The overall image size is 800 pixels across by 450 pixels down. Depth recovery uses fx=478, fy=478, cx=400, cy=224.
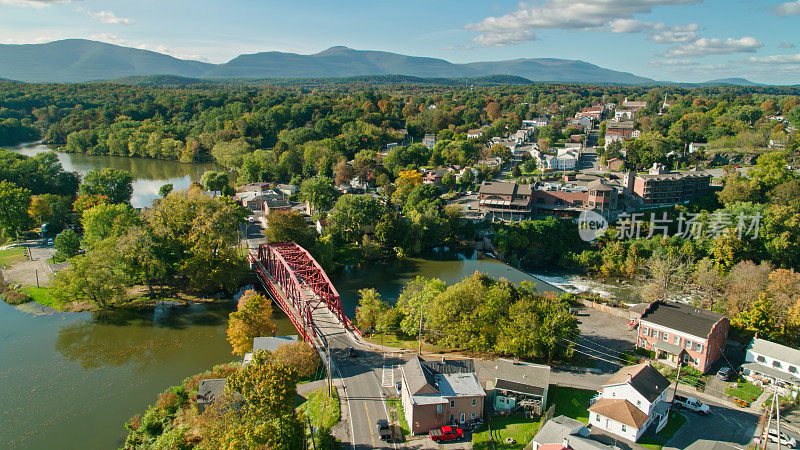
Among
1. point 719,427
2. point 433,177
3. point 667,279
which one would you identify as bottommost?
point 719,427

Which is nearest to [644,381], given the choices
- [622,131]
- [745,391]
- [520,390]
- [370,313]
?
[520,390]

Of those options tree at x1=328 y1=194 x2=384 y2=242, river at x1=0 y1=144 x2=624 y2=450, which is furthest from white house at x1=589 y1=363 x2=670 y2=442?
tree at x1=328 y1=194 x2=384 y2=242

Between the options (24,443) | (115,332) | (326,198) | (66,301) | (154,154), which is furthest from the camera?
(154,154)

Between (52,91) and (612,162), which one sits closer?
(612,162)

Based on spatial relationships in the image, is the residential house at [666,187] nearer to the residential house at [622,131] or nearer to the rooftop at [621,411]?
the residential house at [622,131]

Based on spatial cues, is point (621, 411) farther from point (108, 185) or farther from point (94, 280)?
point (108, 185)

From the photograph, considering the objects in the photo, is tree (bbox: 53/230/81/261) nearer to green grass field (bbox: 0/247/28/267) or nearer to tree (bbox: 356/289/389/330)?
green grass field (bbox: 0/247/28/267)

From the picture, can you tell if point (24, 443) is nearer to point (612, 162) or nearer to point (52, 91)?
point (612, 162)

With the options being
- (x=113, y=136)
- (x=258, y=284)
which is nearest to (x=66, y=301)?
(x=258, y=284)
